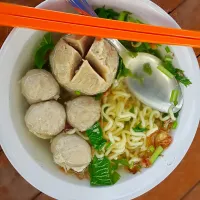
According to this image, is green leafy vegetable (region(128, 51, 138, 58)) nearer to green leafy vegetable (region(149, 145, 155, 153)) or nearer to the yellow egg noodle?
the yellow egg noodle

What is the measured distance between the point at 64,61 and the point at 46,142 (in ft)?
0.87

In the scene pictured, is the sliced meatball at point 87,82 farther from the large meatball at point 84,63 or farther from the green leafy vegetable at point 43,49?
the green leafy vegetable at point 43,49

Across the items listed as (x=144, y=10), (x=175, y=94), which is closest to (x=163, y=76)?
(x=175, y=94)

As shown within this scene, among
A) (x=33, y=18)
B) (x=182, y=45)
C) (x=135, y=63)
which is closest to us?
(x=33, y=18)

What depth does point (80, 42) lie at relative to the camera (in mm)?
1164

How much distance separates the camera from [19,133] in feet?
3.99

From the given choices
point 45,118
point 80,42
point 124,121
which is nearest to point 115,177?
point 124,121

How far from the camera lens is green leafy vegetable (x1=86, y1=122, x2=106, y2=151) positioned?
1.25 meters

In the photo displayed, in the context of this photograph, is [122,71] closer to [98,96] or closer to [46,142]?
[98,96]

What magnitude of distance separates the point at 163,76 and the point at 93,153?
10.7 inches

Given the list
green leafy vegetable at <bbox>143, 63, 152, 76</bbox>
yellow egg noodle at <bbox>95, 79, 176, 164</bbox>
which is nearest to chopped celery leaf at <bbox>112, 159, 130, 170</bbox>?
yellow egg noodle at <bbox>95, 79, 176, 164</bbox>

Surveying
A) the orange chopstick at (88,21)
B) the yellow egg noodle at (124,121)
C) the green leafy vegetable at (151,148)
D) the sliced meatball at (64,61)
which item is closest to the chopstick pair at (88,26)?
the orange chopstick at (88,21)

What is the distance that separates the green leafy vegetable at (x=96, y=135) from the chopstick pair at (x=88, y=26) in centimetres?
27

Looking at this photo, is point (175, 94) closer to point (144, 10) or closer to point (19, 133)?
point (144, 10)
